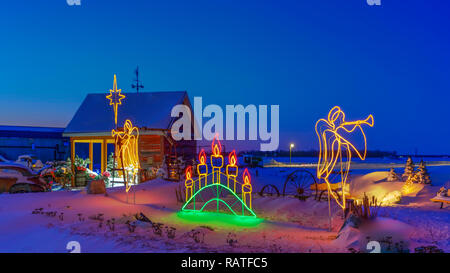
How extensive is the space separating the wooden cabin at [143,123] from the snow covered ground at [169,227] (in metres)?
8.13

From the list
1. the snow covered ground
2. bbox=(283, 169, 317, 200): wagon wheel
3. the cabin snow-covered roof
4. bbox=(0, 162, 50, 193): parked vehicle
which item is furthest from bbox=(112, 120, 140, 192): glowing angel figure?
bbox=(283, 169, 317, 200): wagon wheel

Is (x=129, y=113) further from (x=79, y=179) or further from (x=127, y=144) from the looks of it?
(x=127, y=144)

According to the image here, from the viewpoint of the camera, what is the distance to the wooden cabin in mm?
19859

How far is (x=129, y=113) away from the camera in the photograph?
70.9 ft

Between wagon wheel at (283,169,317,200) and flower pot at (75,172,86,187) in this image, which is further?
flower pot at (75,172,86,187)

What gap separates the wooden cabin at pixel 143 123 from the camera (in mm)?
19859

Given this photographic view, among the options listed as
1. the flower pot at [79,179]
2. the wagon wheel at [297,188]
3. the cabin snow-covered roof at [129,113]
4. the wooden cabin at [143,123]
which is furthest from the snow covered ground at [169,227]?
the cabin snow-covered roof at [129,113]

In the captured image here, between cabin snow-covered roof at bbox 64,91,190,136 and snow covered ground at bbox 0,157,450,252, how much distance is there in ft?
28.2

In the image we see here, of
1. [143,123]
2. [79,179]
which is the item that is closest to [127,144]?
[79,179]

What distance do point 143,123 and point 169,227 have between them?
528 inches

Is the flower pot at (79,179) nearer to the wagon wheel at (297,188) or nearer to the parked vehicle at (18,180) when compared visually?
the parked vehicle at (18,180)

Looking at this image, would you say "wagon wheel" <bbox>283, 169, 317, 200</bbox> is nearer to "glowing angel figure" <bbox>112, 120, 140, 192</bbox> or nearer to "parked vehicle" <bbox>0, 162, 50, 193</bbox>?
"glowing angel figure" <bbox>112, 120, 140, 192</bbox>
